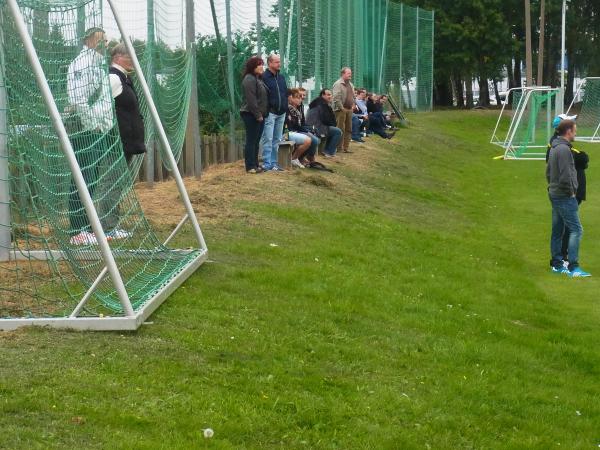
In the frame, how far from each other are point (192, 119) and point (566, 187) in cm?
529

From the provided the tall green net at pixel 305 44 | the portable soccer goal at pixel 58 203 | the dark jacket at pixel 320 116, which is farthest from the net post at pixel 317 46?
the portable soccer goal at pixel 58 203

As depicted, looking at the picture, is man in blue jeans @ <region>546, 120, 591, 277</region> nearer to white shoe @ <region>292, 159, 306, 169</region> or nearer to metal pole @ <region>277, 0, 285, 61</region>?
white shoe @ <region>292, 159, 306, 169</region>

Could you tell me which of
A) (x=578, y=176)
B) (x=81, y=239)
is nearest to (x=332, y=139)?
(x=578, y=176)

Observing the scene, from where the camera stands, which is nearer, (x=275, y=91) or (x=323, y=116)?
(x=275, y=91)

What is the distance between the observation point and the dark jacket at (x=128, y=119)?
10734 mm

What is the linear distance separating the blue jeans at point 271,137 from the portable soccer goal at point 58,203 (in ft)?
25.4

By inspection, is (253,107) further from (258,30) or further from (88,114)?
(88,114)

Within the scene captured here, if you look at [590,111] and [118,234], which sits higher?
[118,234]

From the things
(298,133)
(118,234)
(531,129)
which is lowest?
(531,129)

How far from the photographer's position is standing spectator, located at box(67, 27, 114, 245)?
26.8 feet

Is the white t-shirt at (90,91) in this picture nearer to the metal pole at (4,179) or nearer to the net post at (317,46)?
the metal pole at (4,179)

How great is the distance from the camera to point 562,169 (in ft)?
42.9

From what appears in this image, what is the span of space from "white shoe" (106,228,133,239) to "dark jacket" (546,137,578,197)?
19.2ft

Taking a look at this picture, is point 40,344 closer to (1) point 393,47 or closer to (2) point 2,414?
(2) point 2,414
